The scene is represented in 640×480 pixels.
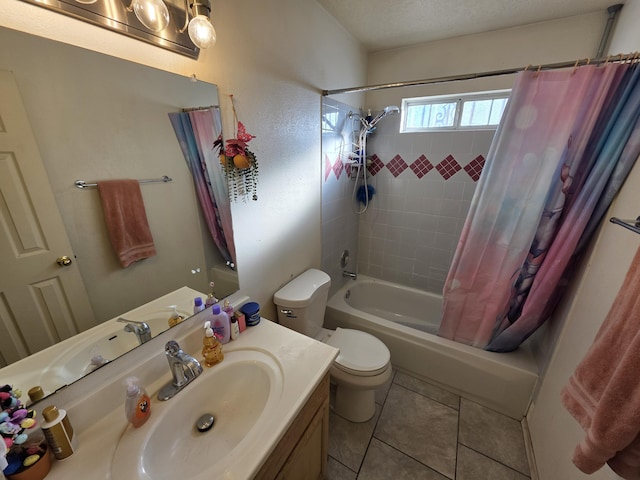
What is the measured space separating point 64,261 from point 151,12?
0.75 m

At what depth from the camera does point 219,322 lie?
1.07m

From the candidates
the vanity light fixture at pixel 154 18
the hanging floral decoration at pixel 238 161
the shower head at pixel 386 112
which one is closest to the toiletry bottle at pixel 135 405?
the hanging floral decoration at pixel 238 161

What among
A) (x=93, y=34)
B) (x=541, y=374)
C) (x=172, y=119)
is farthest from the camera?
(x=541, y=374)

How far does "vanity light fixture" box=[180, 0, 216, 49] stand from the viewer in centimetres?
81

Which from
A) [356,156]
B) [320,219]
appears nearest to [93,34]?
[320,219]

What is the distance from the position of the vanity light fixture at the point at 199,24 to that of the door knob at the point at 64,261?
0.78 meters

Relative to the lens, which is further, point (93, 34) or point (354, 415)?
point (354, 415)

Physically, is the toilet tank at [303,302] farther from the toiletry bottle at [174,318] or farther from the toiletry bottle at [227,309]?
the toiletry bottle at [174,318]

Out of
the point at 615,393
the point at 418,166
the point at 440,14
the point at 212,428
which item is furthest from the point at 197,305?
the point at 440,14

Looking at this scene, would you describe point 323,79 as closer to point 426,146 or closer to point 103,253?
point 426,146

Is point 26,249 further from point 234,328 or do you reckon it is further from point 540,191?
point 540,191

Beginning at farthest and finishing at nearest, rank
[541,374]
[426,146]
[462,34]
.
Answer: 1. [426,146]
2. [462,34]
3. [541,374]

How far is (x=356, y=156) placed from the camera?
7.22ft

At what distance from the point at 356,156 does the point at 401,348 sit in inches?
62.8
